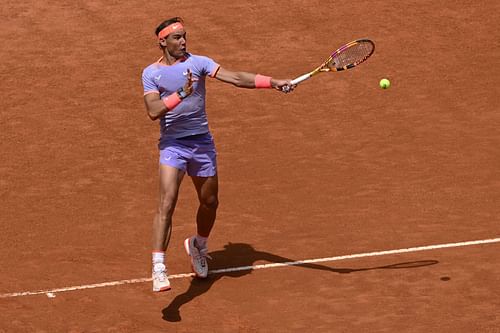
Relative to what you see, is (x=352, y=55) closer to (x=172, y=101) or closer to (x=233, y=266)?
(x=172, y=101)

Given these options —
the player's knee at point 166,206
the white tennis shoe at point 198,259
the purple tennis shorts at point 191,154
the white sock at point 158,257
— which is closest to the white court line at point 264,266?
the white tennis shoe at point 198,259

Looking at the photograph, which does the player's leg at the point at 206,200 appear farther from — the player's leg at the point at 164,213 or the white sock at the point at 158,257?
the white sock at the point at 158,257

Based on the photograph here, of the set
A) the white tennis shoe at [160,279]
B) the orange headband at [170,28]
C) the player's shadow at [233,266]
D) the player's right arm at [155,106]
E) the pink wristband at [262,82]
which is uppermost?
the orange headband at [170,28]

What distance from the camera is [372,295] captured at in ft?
44.1

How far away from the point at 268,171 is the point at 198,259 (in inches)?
151

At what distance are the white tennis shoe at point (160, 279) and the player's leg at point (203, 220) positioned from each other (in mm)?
1076

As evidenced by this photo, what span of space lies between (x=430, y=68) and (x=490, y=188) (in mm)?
5243

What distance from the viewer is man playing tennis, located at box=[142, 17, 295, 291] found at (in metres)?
13.2

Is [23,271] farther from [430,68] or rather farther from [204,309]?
[430,68]

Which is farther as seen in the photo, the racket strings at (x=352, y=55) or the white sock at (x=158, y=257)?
the racket strings at (x=352, y=55)

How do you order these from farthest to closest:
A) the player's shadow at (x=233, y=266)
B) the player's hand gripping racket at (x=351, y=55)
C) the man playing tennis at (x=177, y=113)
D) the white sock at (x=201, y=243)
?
the player's hand gripping racket at (x=351, y=55) < the white sock at (x=201, y=243) < the player's shadow at (x=233, y=266) < the man playing tennis at (x=177, y=113)

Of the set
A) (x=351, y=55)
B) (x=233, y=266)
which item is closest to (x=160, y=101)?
(x=233, y=266)

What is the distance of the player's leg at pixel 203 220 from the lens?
45.4 feet

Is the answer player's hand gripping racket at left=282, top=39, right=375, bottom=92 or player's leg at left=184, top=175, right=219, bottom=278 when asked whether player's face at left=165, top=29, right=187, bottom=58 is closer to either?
player's leg at left=184, top=175, right=219, bottom=278
